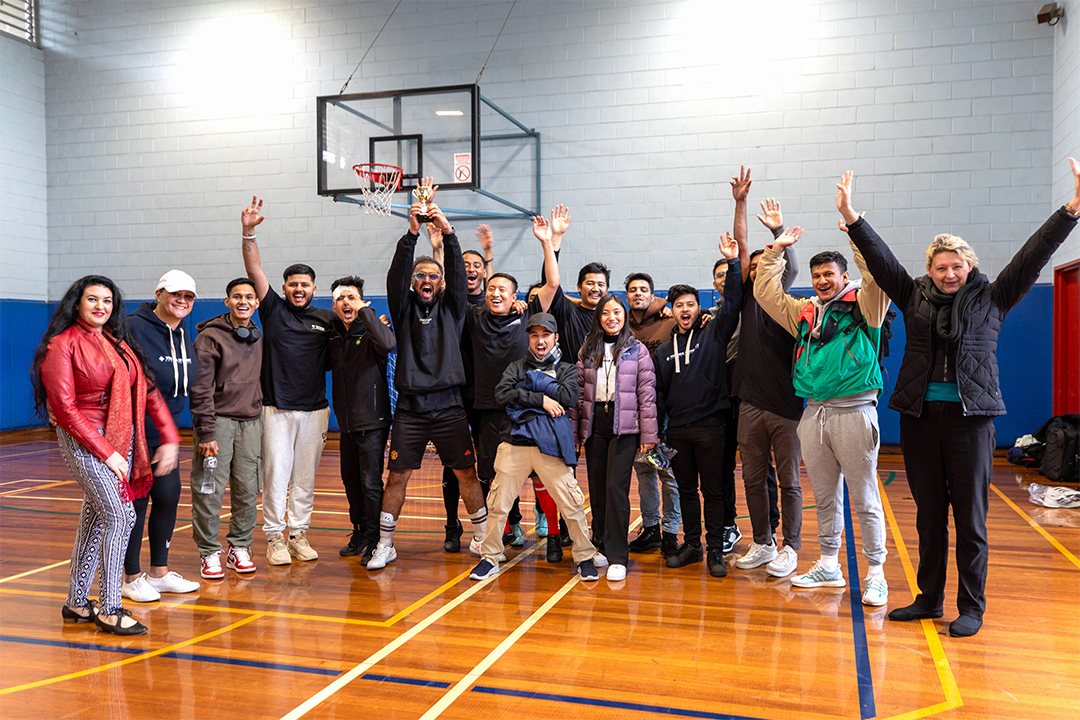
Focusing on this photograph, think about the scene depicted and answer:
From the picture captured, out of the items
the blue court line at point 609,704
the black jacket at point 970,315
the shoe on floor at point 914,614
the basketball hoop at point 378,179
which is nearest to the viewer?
the blue court line at point 609,704

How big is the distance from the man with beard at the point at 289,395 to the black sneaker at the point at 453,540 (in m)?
0.86

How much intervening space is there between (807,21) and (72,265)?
36.4ft

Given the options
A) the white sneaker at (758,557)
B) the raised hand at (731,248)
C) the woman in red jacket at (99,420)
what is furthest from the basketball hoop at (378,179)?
the white sneaker at (758,557)

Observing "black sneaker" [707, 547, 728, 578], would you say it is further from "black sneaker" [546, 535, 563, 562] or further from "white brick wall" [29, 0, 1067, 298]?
"white brick wall" [29, 0, 1067, 298]

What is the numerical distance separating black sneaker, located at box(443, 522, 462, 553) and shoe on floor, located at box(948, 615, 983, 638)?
293 cm

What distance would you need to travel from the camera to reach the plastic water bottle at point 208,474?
14.7 feet

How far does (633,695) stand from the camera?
301 cm

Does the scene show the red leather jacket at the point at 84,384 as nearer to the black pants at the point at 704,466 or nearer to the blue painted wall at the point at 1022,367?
the black pants at the point at 704,466

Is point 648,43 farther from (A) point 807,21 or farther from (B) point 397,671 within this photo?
(B) point 397,671

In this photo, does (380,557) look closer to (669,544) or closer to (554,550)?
(554,550)

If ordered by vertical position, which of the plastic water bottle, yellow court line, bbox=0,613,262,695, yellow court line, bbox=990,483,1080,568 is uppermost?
the plastic water bottle

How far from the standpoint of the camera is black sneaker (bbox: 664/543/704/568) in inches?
185

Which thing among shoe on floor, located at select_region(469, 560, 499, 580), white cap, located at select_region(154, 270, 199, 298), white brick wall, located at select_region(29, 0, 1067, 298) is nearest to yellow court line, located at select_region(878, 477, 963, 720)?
shoe on floor, located at select_region(469, 560, 499, 580)

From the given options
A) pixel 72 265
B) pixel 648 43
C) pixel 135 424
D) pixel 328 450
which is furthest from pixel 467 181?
pixel 72 265
